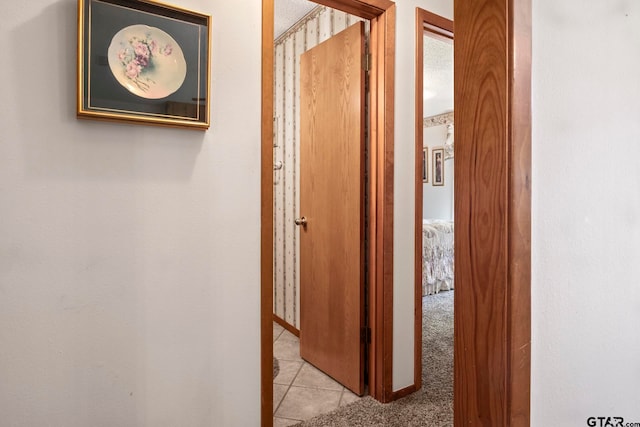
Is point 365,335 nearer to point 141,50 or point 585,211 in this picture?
point 585,211

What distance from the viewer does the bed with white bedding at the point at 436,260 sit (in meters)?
4.37

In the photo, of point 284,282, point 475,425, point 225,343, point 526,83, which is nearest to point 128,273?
point 225,343

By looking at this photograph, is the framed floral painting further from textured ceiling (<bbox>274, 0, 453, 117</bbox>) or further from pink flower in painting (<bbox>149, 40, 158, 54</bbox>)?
textured ceiling (<bbox>274, 0, 453, 117</bbox>)

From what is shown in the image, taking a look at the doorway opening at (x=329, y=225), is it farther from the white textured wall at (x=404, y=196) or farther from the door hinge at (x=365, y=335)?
the white textured wall at (x=404, y=196)

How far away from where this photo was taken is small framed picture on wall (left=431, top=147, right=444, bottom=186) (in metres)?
6.89

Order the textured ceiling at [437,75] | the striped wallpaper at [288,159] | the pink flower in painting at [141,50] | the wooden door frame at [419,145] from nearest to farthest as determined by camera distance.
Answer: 1. the pink flower in painting at [141,50]
2. the wooden door frame at [419,145]
3. the striped wallpaper at [288,159]
4. the textured ceiling at [437,75]

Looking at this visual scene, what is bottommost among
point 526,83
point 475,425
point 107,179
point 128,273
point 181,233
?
point 475,425

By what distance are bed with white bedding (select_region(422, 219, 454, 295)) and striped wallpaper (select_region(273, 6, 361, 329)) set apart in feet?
6.01

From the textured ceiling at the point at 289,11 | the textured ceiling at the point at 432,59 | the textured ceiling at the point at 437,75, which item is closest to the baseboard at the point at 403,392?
the textured ceiling at the point at 432,59

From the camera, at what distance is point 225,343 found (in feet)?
5.02

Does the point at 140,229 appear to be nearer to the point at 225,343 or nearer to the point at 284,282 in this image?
the point at 225,343

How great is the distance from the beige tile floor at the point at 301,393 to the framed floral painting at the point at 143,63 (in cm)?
150

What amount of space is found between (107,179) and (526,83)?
50.9 inches

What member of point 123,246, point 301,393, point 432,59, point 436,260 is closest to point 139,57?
point 123,246
